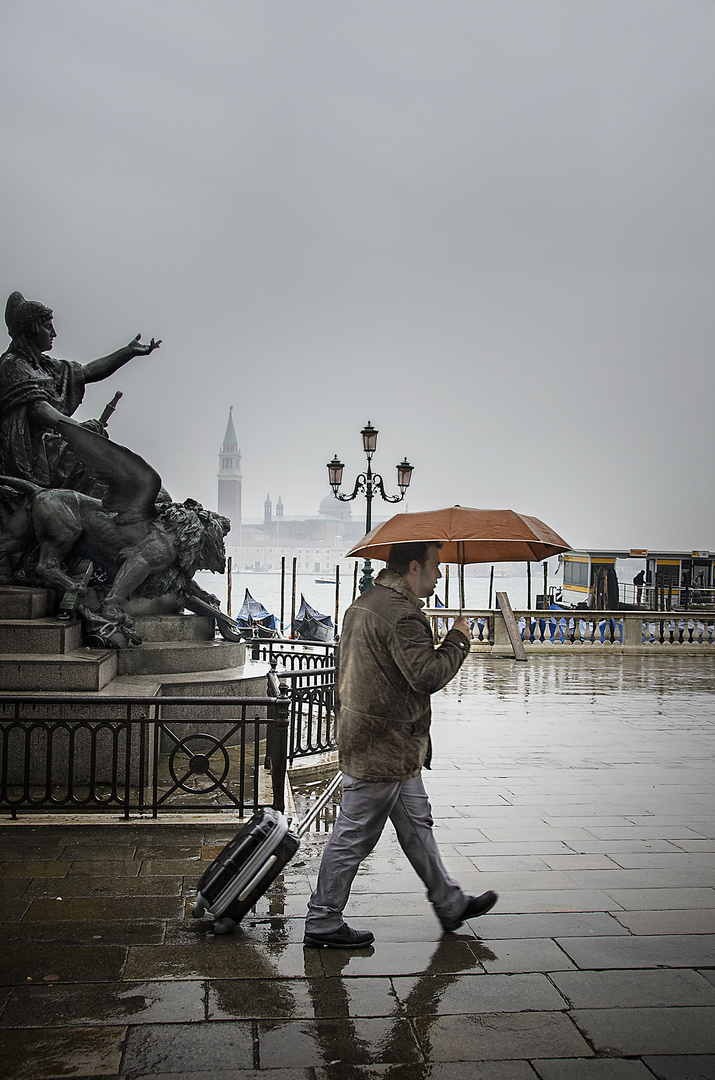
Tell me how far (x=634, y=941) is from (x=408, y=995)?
4.00ft

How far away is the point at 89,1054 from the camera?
2.98m

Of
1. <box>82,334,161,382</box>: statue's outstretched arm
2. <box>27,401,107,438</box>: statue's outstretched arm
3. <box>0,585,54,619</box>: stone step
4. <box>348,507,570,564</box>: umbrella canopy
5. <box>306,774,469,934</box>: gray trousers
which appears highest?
<box>82,334,161,382</box>: statue's outstretched arm

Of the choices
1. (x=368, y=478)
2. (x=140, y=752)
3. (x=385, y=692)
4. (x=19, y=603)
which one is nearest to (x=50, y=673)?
(x=19, y=603)

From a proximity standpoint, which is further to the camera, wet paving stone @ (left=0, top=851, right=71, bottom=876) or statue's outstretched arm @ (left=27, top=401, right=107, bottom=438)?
statue's outstretched arm @ (left=27, top=401, right=107, bottom=438)

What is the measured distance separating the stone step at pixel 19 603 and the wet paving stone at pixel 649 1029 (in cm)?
593

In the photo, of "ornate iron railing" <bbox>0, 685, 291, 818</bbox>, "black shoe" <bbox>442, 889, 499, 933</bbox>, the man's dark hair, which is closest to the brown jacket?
the man's dark hair

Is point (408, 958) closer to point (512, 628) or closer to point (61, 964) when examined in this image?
point (61, 964)

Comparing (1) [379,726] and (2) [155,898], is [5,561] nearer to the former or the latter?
(2) [155,898]

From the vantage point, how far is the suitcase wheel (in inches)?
158

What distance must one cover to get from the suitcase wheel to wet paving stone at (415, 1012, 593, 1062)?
1.11 meters

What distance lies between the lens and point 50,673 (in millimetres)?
6988

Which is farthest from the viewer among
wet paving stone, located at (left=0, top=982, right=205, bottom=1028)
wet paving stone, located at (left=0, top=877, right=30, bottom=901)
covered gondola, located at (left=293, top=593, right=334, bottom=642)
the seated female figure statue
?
covered gondola, located at (left=293, top=593, right=334, bottom=642)

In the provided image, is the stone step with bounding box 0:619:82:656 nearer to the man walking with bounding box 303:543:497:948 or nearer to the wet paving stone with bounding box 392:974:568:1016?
the man walking with bounding box 303:543:497:948

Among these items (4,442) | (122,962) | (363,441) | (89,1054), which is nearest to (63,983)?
(122,962)
